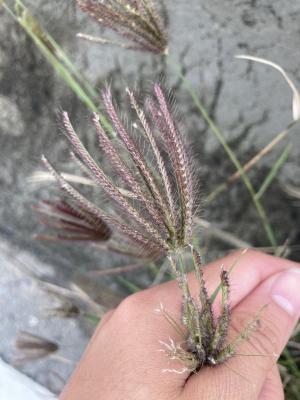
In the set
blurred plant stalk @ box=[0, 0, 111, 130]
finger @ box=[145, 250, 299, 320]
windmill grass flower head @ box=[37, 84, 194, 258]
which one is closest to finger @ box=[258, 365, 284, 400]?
finger @ box=[145, 250, 299, 320]

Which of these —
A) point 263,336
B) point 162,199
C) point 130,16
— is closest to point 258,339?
point 263,336

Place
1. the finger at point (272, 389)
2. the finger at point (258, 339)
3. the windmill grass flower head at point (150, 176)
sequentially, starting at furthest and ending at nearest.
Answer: the finger at point (272, 389) < the finger at point (258, 339) < the windmill grass flower head at point (150, 176)

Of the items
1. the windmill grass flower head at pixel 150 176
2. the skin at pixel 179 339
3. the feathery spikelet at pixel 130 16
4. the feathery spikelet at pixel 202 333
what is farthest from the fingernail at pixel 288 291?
the feathery spikelet at pixel 130 16

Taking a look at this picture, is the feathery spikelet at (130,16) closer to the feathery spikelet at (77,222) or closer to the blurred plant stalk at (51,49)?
the blurred plant stalk at (51,49)

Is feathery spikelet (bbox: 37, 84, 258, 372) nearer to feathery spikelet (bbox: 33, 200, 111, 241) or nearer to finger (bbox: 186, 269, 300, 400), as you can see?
finger (bbox: 186, 269, 300, 400)

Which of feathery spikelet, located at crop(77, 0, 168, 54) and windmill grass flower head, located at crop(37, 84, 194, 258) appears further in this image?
feathery spikelet, located at crop(77, 0, 168, 54)

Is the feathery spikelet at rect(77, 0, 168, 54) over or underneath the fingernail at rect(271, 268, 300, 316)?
over

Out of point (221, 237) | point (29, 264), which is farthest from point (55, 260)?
point (221, 237)

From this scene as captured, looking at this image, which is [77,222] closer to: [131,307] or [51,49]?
[131,307]

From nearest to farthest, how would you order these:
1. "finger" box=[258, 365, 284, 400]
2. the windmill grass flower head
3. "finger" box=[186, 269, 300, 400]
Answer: the windmill grass flower head < "finger" box=[186, 269, 300, 400] < "finger" box=[258, 365, 284, 400]

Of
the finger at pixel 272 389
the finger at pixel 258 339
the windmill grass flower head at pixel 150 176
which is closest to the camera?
the windmill grass flower head at pixel 150 176
